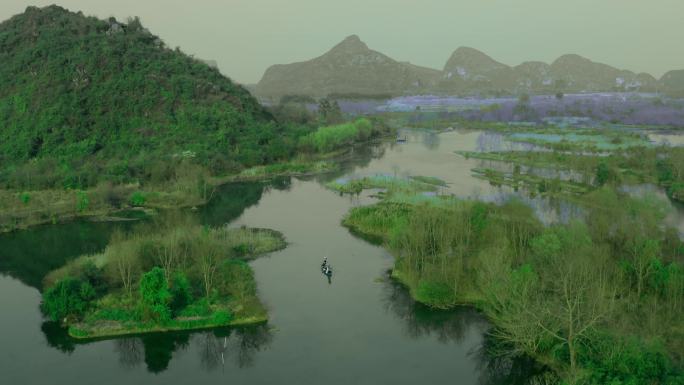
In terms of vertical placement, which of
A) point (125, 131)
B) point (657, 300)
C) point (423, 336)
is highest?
point (125, 131)

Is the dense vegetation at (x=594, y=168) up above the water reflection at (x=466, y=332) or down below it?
above

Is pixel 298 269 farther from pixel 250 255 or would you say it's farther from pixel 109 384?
pixel 109 384

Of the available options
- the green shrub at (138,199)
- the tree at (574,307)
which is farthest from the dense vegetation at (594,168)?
the green shrub at (138,199)

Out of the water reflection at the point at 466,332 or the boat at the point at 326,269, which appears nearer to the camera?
the water reflection at the point at 466,332

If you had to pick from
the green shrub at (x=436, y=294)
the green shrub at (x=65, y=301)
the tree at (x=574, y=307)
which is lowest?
the green shrub at (x=436, y=294)

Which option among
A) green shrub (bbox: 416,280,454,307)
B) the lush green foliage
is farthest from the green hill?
green shrub (bbox: 416,280,454,307)

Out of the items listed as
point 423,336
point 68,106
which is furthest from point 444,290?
point 68,106

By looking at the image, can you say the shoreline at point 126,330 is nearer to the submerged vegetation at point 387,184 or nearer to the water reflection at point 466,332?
the water reflection at point 466,332

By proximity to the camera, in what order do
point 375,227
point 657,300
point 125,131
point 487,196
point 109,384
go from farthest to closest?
point 125,131 < point 487,196 < point 375,227 < point 657,300 < point 109,384
